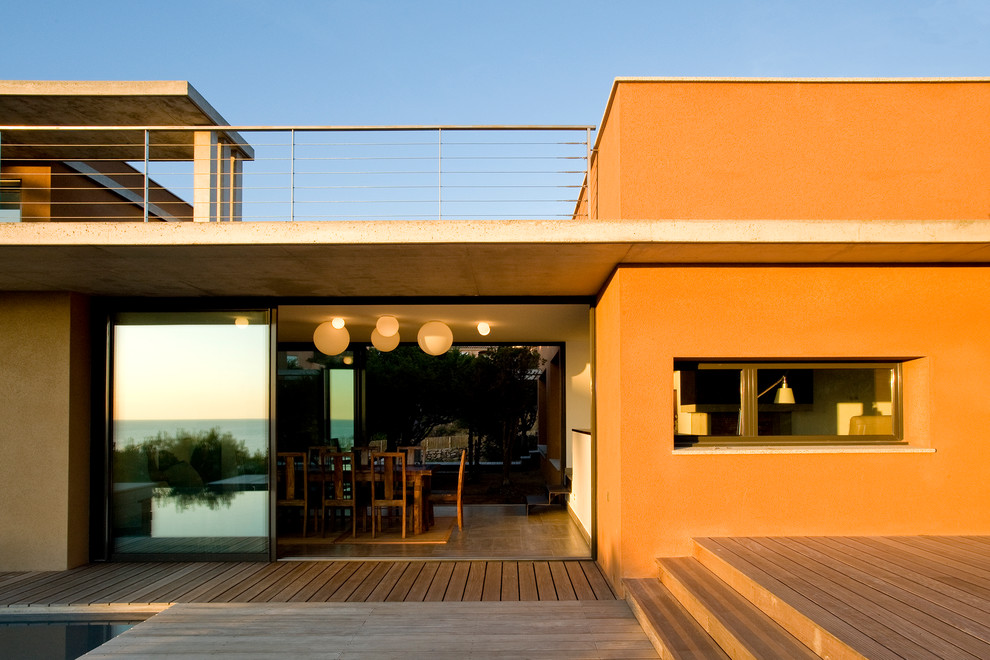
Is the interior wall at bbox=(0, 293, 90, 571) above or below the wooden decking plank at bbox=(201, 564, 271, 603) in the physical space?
above

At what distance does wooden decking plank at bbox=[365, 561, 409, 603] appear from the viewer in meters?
4.90

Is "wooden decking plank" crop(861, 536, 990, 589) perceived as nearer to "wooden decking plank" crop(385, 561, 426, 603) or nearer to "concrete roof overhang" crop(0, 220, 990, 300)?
"concrete roof overhang" crop(0, 220, 990, 300)

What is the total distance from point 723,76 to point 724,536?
3.21m

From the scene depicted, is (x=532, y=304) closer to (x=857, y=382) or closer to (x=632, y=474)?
(x=632, y=474)

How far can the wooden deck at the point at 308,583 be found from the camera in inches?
192

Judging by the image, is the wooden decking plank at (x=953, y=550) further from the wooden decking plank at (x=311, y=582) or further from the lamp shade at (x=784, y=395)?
the wooden decking plank at (x=311, y=582)

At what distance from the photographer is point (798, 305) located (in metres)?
4.86

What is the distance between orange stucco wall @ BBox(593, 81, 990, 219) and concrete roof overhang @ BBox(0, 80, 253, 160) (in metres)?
4.50

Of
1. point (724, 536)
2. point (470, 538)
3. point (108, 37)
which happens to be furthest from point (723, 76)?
point (108, 37)

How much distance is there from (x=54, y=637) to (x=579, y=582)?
365cm

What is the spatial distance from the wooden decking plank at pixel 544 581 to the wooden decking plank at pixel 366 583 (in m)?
1.26

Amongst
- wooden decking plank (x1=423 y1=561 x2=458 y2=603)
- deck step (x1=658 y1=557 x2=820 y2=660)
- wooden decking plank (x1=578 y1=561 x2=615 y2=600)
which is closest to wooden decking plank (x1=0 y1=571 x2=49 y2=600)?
wooden decking plank (x1=423 y1=561 x2=458 y2=603)

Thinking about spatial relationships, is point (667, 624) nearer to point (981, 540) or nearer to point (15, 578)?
point (981, 540)

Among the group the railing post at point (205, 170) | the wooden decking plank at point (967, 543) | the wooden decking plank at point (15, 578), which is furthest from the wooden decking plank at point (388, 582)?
the wooden decking plank at point (967, 543)
